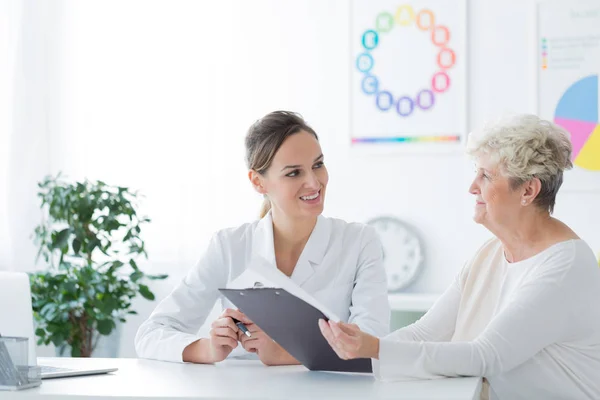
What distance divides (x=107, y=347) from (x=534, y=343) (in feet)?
9.98

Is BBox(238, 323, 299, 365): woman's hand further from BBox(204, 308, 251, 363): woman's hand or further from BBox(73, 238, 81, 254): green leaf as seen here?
BBox(73, 238, 81, 254): green leaf

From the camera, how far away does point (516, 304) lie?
169 cm

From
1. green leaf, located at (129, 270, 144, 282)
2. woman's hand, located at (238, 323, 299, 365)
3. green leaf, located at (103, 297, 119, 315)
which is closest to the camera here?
woman's hand, located at (238, 323, 299, 365)

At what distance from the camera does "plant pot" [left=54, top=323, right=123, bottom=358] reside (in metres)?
4.18

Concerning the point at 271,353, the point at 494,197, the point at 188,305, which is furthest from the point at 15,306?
the point at 494,197

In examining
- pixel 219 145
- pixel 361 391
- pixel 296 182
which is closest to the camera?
pixel 361 391

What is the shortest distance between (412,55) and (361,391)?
2768 mm

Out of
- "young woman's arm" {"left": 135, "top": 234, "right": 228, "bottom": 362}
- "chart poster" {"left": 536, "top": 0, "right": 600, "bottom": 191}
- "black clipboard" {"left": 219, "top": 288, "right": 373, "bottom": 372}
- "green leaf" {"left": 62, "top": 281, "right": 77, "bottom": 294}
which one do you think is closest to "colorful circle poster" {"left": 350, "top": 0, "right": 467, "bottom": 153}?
"chart poster" {"left": 536, "top": 0, "right": 600, "bottom": 191}

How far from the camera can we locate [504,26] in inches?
155

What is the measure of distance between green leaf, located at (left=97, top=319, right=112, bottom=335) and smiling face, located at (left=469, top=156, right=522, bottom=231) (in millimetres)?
2354

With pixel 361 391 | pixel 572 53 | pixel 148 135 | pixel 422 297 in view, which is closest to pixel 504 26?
pixel 572 53

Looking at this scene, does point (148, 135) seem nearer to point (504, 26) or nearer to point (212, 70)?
point (212, 70)

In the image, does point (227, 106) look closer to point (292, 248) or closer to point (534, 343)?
point (292, 248)

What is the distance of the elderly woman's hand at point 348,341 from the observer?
5.30 ft
